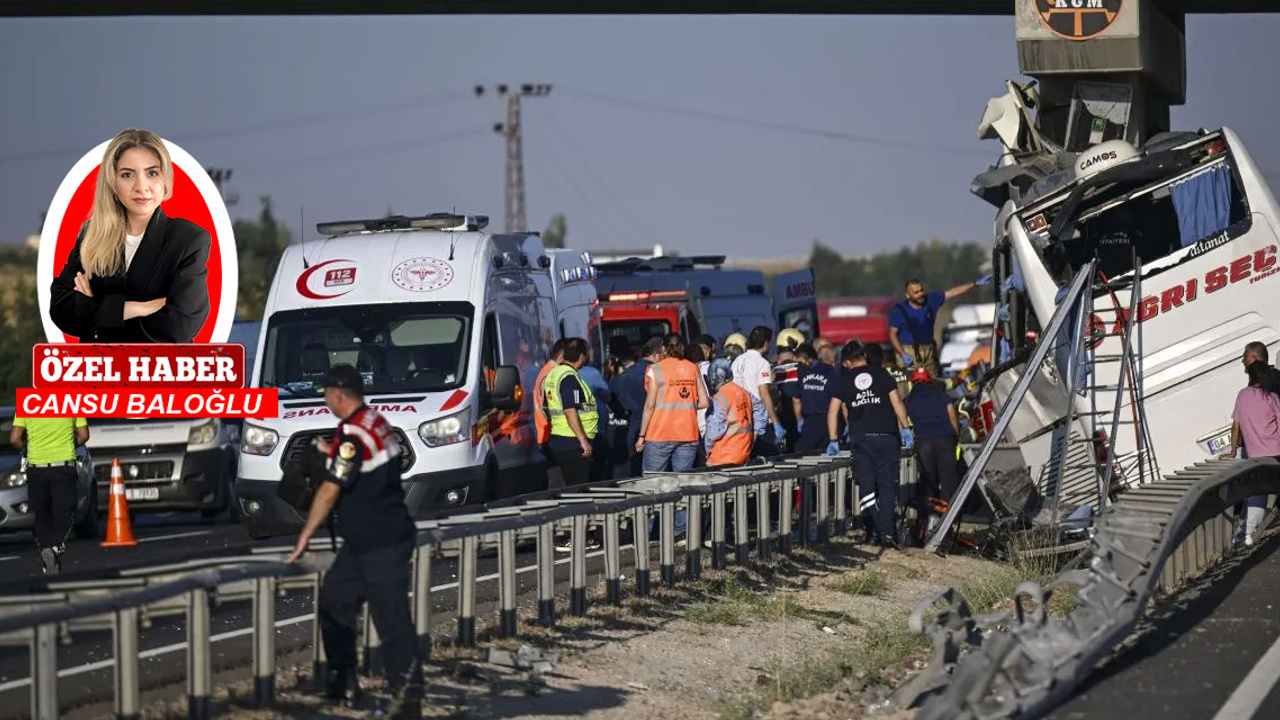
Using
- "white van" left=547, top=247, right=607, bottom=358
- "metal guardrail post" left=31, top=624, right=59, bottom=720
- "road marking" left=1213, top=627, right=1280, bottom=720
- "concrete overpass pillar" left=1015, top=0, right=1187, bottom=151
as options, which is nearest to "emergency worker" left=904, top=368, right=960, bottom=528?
"concrete overpass pillar" left=1015, top=0, right=1187, bottom=151

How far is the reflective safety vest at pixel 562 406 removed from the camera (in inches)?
723

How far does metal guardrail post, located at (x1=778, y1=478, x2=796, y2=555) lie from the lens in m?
16.5

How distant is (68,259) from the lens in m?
11.3

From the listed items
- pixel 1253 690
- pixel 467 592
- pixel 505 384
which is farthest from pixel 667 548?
pixel 1253 690

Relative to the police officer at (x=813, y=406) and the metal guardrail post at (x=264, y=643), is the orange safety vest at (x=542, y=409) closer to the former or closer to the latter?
the police officer at (x=813, y=406)

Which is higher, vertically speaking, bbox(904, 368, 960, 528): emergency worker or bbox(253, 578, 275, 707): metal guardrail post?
bbox(904, 368, 960, 528): emergency worker

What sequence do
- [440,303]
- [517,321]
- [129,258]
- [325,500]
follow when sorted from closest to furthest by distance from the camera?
[325,500] < [129,258] < [440,303] < [517,321]

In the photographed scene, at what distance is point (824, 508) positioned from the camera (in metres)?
17.7

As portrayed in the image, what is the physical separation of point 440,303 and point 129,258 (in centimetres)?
734

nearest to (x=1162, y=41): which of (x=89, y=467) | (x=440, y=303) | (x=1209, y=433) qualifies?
(x=1209, y=433)

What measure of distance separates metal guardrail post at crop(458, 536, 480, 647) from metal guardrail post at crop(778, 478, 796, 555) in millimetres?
5317

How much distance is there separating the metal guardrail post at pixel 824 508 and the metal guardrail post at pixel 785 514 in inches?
19.9

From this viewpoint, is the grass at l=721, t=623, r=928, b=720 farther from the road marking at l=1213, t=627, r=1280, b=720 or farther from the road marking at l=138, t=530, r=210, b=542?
the road marking at l=138, t=530, r=210, b=542

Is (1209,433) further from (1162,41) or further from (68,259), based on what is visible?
(68,259)
